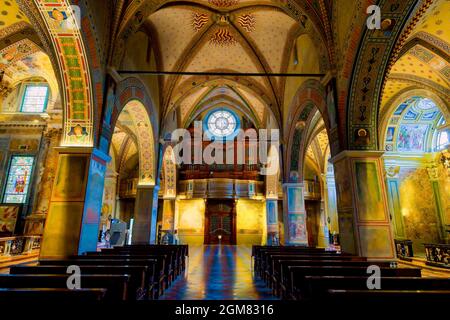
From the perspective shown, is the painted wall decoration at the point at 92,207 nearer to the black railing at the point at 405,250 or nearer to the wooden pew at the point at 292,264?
the wooden pew at the point at 292,264

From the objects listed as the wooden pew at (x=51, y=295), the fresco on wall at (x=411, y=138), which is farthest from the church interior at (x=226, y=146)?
the fresco on wall at (x=411, y=138)

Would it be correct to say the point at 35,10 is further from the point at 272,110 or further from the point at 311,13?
the point at 272,110

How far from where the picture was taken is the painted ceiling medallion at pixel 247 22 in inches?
445

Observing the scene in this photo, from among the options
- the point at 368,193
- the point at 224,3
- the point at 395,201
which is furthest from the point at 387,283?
the point at 395,201

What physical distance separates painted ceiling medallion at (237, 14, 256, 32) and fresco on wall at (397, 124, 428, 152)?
10.4 m

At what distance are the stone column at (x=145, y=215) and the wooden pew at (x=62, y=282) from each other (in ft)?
30.8

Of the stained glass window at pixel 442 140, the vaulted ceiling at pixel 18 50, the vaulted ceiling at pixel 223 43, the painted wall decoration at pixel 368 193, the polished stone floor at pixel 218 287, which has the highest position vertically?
the vaulted ceiling at pixel 223 43

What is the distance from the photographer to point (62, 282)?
9.88ft

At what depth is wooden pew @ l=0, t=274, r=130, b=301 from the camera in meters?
2.93

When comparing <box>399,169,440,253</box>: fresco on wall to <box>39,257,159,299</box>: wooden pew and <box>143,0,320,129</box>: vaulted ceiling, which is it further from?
<box>39,257,159,299</box>: wooden pew

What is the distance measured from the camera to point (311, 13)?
8133 millimetres
